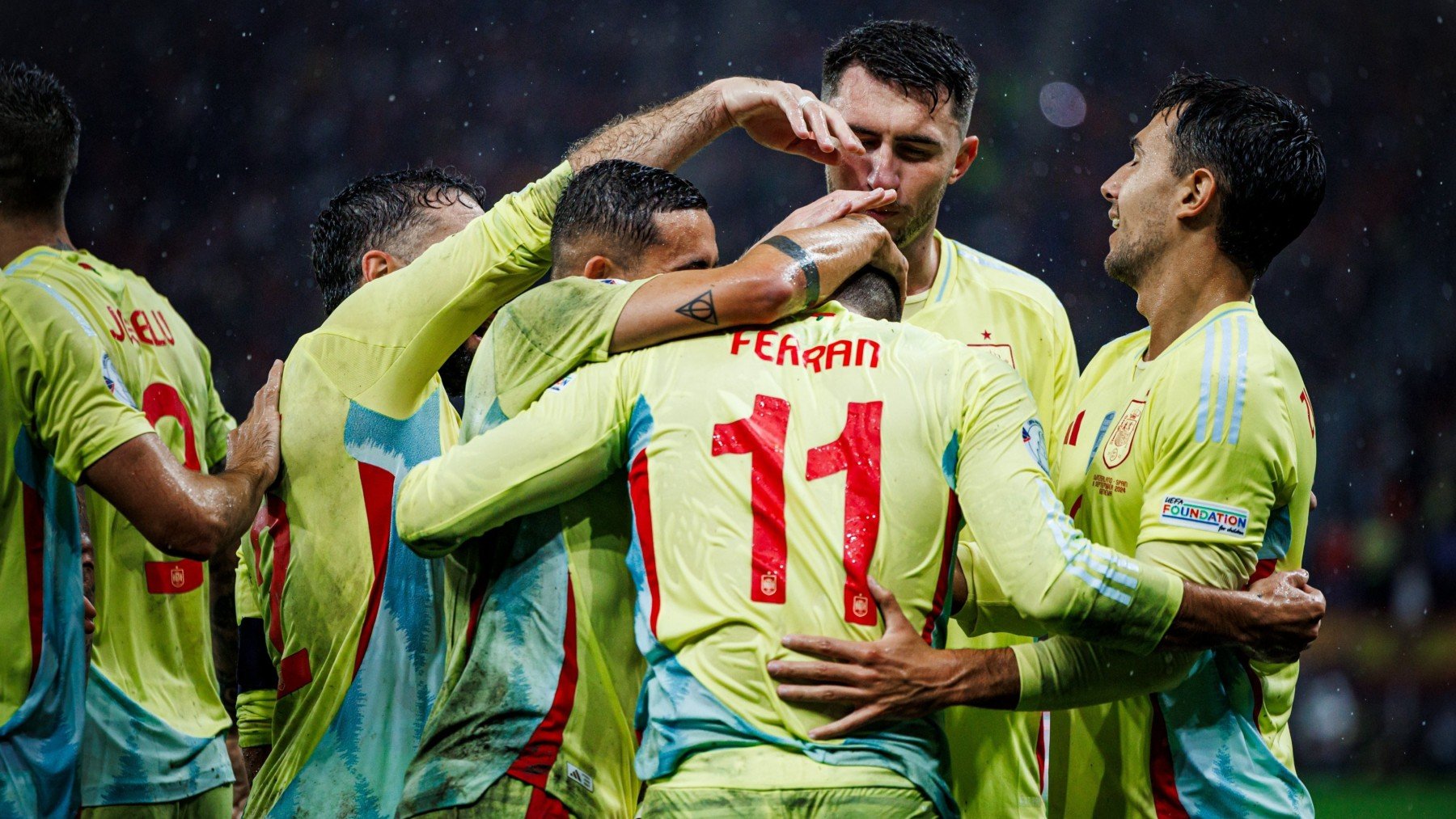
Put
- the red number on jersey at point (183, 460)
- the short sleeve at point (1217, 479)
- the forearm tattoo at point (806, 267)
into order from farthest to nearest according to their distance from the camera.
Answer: the red number on jersey at point (183, 460) → the short sleeve at point (1217, 479) → the forearm tattoo at point (806, 267)

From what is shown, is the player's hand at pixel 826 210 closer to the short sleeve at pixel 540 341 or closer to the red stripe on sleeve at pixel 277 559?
the short sleeve at pixel 540 341

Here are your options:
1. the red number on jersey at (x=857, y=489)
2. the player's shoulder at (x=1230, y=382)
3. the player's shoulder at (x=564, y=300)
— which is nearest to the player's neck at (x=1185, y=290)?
the player's shoulder at (x=1230, y=382)

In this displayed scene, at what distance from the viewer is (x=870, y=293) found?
2.76 m

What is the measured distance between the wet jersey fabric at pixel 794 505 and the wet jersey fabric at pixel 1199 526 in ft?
1.15

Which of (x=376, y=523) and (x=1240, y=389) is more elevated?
(x=1240, y=389)

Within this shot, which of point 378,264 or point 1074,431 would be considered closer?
point 1074,431

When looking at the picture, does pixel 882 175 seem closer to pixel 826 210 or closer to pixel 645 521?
pixel 826 210

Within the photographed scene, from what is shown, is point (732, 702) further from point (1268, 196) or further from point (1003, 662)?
point (1268, 196)

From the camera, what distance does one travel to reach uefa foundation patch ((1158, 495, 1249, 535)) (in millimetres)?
2670

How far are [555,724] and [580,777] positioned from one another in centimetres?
11

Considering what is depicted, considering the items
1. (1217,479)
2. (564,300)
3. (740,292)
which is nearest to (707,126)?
(564,300)

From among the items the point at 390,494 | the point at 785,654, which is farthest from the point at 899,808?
the point at 390,494

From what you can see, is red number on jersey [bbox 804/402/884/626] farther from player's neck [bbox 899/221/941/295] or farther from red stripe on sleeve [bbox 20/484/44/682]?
red stripe on sleeve [bbox 20/484/44/682]

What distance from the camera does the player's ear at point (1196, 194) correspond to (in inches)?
124
